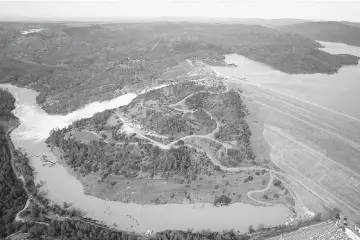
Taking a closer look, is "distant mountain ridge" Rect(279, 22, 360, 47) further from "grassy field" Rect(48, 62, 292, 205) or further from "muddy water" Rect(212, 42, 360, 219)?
"grassy field" Rect(48, 62, 292, 205)

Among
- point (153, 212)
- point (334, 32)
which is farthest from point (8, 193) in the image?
point (334, 32)

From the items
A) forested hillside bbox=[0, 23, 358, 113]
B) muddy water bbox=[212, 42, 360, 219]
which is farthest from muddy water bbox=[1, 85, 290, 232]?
forested hillside bbox=[0, 23, 358, 113]

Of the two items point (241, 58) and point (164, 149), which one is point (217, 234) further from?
point (241, 58)

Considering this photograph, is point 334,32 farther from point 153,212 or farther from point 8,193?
point 8,193

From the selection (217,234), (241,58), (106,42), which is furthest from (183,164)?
(106,42)

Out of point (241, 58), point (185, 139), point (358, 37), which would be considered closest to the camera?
point (185, 139)

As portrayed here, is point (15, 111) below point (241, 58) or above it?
below
